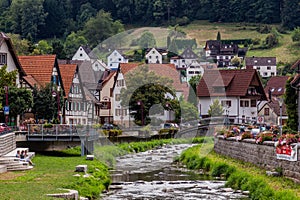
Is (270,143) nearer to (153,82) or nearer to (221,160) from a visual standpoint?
(221,160)

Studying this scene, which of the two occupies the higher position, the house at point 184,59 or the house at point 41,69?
the house at point 184,59

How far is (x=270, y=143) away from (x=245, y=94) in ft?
227

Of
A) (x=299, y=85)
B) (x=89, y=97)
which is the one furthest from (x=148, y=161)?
(x=89, y=97)

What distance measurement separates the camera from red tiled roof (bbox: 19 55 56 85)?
82062 mm

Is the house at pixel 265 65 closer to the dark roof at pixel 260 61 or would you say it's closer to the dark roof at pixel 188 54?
the dark roof at pixel 260 61

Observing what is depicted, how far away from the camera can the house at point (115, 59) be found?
150500 mm

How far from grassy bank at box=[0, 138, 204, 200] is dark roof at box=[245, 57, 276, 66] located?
444ft

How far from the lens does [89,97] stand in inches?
4080

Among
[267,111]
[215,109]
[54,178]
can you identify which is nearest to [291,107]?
[54,178]

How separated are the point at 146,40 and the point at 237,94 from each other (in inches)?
1588

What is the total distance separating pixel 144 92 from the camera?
9438 centimetres

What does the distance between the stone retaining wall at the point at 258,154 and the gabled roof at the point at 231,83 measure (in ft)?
170

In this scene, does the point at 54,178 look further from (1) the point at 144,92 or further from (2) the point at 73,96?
(1) the point at 144,92

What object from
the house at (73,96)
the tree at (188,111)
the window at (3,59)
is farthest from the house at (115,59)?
the window at (3,59)
